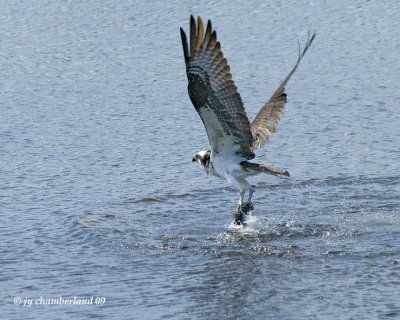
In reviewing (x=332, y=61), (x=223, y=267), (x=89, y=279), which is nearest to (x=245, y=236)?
(x=223, y=267)

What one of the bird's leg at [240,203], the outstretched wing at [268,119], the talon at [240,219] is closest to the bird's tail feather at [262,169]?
the bird's leg at [240,203]

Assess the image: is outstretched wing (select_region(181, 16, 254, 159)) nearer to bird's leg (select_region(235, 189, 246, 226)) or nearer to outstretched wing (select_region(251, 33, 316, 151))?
bird's leg (select_region(235, 189, 246, 226))

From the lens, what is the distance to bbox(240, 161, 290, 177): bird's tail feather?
930 cm

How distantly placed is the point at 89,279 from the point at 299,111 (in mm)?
5025

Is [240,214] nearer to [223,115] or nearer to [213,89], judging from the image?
[223,115]

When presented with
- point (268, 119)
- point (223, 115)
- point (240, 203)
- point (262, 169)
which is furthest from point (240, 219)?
point (268, 119)

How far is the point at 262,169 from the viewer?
9508 millimetres

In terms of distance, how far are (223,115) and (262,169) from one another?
2.40ft

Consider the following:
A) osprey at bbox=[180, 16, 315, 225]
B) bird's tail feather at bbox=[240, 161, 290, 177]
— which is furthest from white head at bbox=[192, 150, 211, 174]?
bird's tail feather at bbox=[240, 161, 290, 177]

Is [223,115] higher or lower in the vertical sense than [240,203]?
higher

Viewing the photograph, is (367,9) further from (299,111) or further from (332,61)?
(299,111)

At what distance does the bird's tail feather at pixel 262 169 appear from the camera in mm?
9297

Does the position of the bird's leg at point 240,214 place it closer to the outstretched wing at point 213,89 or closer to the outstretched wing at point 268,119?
the outstretched wing at point 213,89

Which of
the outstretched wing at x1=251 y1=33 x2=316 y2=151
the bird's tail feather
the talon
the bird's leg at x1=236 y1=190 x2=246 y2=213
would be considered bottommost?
the talon
